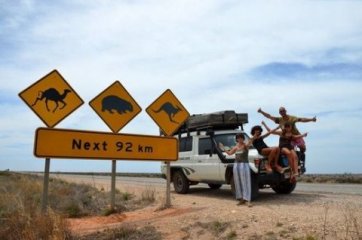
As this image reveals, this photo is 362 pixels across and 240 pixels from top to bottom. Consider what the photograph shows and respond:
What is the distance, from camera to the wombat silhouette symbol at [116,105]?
12094 millimetres

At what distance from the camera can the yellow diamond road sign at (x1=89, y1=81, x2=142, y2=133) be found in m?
12.0

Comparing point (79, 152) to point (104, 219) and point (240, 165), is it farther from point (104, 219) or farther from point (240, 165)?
point (240, 165)

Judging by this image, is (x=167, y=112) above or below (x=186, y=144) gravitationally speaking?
above

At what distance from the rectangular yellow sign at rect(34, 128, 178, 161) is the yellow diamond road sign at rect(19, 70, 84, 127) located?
34 centimetres

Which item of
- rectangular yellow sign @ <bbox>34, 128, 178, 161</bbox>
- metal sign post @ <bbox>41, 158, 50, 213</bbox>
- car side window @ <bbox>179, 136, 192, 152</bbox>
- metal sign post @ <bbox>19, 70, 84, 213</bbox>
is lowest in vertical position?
metal sign post @ <bbox>41, 158, 50, 213</bbox>

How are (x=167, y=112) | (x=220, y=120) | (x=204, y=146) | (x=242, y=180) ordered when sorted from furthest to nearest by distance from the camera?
1. (x=204, y=146)
2. (x=220, y=120)
3. (x=167, y=112)
4. (x=242, y=180)

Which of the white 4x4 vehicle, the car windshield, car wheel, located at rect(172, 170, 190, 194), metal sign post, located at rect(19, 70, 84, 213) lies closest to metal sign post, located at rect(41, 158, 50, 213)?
metal sign post, located at rect(19, 70, 84, 213)

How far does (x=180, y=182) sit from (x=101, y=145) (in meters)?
5.45

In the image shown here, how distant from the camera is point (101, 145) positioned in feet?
38.2

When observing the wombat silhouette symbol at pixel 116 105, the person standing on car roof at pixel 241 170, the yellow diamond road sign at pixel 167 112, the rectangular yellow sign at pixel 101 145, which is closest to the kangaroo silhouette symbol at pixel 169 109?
the yellow diamond road sign at pixel 167 112

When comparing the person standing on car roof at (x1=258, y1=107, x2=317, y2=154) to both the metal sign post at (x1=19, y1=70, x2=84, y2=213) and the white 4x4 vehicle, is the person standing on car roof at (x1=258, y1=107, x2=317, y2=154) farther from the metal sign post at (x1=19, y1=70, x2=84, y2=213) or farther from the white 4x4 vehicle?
the metal sign post at (x1=19, y1=70, x2=84, y2=213)

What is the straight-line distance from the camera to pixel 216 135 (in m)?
14.6

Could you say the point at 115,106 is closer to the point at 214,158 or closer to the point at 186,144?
the point at 214,158

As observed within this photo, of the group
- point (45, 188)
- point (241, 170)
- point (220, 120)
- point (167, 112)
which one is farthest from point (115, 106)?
point (220, 120)
